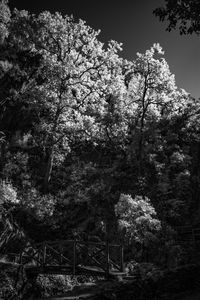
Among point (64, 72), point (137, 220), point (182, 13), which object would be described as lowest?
point (137, 220)

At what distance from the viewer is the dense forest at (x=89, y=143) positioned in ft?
67.3

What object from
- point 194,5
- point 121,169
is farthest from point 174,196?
point 194,5

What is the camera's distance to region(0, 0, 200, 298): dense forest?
67.3 ft

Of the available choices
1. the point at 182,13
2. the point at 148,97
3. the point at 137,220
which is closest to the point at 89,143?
the point at 148,97

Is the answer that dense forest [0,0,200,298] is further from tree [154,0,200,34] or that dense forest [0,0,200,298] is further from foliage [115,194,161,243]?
tree [154,0,200,34]

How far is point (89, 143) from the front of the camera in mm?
30562

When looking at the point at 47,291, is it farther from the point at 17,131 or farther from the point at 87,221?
the point at 17,131

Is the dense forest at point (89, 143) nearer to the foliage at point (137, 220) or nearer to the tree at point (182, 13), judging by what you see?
the foliage at point (137, 220)

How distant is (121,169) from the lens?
27.0m

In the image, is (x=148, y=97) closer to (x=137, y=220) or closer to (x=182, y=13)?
(x=137, y=220)

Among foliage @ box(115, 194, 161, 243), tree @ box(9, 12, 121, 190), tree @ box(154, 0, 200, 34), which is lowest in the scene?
foliage @ box(115, 194, 161, 243)

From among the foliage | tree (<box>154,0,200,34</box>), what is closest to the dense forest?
the foliage

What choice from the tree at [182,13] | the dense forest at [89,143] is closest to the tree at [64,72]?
the dense forest at [89,143]

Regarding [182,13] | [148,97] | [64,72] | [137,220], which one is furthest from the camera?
[148,97]
